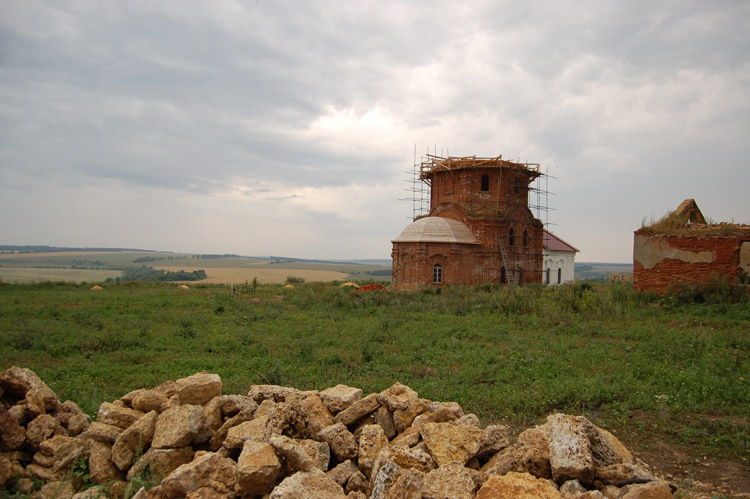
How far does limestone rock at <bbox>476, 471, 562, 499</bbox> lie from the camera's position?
120 inches

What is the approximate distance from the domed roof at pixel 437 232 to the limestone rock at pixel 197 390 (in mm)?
19903

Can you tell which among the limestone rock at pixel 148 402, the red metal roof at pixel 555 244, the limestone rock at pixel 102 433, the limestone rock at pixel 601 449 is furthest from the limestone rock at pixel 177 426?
the red metal roof at pixel 555 244

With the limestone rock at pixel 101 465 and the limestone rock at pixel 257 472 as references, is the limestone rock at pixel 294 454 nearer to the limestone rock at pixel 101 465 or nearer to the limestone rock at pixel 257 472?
the limestone rock at pixel 257 472

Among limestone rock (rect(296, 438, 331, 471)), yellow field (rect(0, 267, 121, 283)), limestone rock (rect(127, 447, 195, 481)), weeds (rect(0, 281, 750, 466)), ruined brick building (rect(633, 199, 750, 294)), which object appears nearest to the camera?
limestone rock (rect(296, 438, 331, 471))

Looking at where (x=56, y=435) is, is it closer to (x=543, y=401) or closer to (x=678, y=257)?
(x=543, y=401)

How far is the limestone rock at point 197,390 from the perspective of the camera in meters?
5.12

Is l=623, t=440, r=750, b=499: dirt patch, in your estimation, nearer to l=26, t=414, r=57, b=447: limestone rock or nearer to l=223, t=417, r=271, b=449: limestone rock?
l=223, t=417, r=271, b=449: limestone rock

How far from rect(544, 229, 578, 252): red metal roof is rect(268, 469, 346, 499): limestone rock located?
3235 cm

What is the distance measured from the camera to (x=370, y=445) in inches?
166

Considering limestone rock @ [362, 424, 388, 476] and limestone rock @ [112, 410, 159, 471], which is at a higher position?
limestone rock @ [362, 424, 388, 476]

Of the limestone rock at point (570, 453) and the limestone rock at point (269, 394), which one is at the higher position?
the limestone rock at point (570, 453)

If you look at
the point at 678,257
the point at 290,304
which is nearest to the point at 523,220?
the point at 678,257

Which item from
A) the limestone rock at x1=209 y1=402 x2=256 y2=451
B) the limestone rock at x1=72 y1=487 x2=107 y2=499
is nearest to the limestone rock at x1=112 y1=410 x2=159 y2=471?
the limestone rock at x1=72 y1=487 x2=107 y2=499

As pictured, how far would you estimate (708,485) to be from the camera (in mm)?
4516
